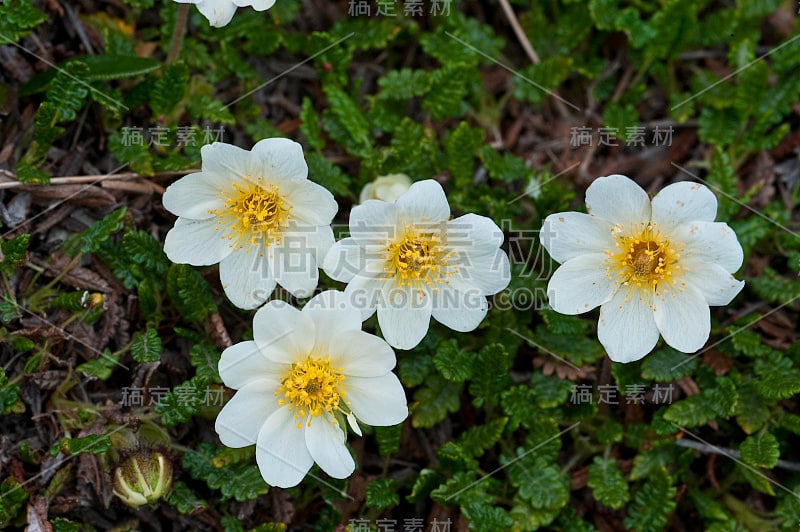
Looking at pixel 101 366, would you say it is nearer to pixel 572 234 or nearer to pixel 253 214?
pixel 253 214

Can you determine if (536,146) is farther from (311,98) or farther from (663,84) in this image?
(311,98)

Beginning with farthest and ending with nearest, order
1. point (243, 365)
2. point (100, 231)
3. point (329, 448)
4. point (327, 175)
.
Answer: point (327, 175), point (100, 231), point (329, 448), point (243, 365)

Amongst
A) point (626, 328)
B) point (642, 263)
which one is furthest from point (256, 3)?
point (626, 328)

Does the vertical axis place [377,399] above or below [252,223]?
below

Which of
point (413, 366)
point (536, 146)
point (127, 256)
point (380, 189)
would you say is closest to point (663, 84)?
point (536, 146)

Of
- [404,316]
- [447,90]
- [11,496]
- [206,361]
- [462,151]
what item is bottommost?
[11,496]

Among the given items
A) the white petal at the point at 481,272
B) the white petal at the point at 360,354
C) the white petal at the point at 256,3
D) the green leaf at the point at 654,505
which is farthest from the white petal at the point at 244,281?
the green leaf at the point at 654,505

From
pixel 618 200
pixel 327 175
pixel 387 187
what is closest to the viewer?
pixel 618 200
